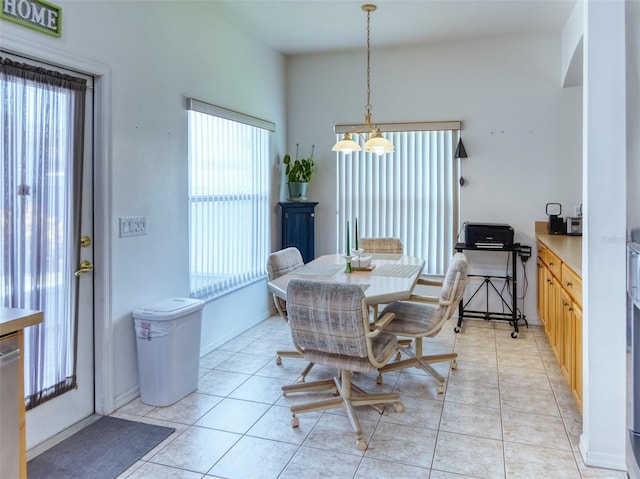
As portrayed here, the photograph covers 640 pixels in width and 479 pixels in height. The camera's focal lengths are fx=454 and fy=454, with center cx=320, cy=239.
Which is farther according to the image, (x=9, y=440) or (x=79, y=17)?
(x=79, y=17)

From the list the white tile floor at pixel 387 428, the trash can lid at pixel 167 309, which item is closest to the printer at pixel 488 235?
the white tile floor at pixel 387 428

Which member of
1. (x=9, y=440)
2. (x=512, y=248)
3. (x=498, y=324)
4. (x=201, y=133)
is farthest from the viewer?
(x=498, y=324)

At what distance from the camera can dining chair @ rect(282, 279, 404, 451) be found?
226cm

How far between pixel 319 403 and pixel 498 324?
2.69 m

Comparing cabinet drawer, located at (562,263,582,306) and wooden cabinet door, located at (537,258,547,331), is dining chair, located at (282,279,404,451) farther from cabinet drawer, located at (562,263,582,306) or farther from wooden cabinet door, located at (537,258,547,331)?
wooden cabinet door, located at (537,258,547,331)

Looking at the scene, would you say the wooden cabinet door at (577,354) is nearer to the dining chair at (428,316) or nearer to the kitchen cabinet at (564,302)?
the kitchen cabinet at (564,302)

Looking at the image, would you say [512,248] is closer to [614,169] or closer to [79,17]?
[614,169]

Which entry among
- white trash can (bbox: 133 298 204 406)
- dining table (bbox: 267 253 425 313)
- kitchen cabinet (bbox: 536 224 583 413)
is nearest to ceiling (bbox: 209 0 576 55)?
kitchen cabinet (bbox: 536 224 583 413)

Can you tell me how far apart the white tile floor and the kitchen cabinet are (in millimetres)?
216

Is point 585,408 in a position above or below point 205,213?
below

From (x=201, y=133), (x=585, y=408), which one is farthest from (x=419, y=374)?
(x=201, y=133)

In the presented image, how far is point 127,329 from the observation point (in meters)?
2.86

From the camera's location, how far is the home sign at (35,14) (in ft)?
6.96

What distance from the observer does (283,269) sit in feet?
11.1
